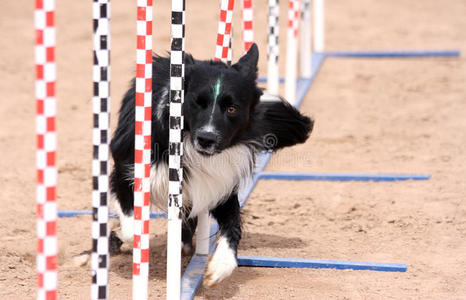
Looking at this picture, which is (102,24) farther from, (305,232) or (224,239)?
(305,232)

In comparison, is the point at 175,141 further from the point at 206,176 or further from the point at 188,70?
the point at 206,176

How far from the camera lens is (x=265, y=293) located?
4742 millimetres

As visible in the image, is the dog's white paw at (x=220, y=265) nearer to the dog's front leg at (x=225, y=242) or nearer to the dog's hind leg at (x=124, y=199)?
the dog's front leg at (x=225, y=242)

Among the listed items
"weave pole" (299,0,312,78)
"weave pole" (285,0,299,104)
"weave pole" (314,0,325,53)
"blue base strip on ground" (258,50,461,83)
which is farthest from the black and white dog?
"blue base strip on ground" (258,50,461,83)

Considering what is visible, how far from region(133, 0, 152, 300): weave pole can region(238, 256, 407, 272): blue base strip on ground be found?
132 centimetres

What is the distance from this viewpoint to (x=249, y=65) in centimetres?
503

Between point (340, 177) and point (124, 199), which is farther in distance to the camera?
point (340, 177)

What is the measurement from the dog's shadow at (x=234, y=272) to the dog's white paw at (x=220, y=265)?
170 millimetres

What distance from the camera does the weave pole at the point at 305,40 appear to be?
9.70 m

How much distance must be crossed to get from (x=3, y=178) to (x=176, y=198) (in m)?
3.22

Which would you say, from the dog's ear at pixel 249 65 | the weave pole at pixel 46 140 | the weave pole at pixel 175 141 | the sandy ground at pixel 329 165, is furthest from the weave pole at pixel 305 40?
→ the weave pole at pixel 46 140

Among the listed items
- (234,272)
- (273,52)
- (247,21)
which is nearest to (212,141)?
(234,272)

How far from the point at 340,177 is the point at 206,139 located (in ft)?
8.88

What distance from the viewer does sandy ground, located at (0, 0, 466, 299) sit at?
4.97m
